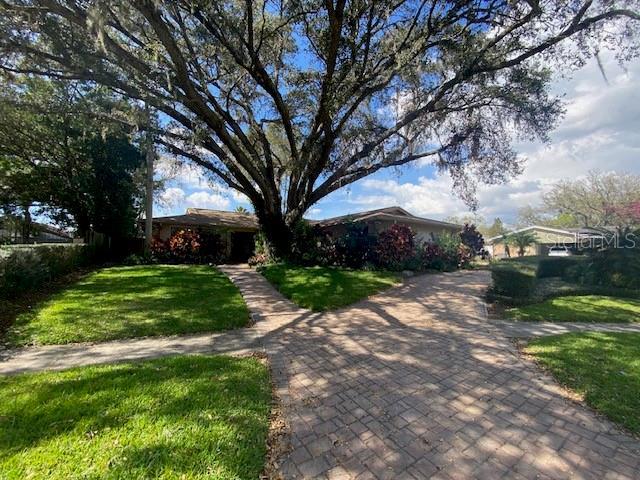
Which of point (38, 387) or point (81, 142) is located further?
point (81, 142)

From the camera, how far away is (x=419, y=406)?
319 centimetres

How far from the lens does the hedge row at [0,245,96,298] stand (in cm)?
728

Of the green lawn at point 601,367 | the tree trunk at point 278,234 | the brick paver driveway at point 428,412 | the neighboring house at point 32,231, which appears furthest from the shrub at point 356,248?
the neighboring house at point 32,231

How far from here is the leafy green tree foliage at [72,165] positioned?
47.8 ft

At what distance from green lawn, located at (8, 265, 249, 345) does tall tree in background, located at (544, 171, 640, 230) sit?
30.9 metres

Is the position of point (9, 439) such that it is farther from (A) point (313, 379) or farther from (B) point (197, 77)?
(B) point (197, 77)

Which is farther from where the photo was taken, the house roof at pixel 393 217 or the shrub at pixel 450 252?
the house roof at pixel 393 217

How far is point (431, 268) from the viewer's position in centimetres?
1327

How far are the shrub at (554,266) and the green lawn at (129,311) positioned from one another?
1166 cm

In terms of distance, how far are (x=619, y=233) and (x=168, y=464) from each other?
15402 millimetres

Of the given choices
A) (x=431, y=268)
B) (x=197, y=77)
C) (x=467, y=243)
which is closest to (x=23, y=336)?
(x=197, y=77)

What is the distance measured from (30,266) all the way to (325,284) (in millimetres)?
7977

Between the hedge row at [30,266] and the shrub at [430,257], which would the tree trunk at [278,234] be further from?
the hedge row at [30,266]

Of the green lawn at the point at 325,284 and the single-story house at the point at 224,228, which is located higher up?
the single-story house at the point at 224,228
